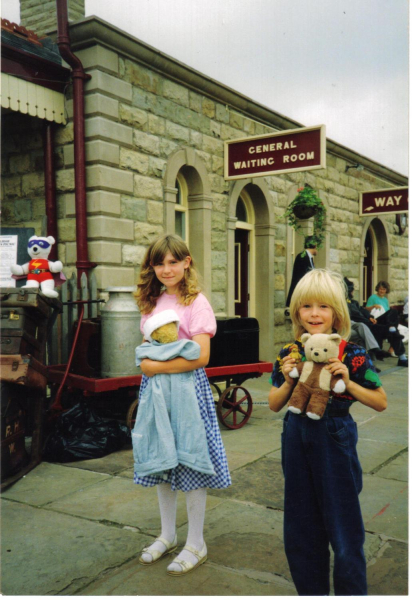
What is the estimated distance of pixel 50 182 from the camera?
6.95m

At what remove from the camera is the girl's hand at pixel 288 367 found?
2.30 m

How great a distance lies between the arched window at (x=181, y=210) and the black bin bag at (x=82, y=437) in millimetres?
3963

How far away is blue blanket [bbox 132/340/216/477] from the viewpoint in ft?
9.23

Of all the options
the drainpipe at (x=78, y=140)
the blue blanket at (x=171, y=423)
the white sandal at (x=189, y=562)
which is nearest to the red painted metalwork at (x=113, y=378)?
the drainpipe at (x=78, y=140)

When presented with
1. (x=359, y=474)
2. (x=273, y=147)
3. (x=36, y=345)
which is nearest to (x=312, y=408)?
(x=359, y=474)

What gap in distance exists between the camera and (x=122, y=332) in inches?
205

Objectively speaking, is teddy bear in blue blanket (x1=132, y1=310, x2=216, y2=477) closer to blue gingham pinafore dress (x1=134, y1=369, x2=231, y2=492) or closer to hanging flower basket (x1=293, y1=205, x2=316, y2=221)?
blue gingham pinafore dress (x1=134, y1=369, x2=231, y2=492)

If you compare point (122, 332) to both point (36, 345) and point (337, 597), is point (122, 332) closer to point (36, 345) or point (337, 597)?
point (36, 345)

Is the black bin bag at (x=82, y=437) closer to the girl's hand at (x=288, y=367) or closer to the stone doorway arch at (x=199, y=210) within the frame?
the girl's hand at (x=288, y=367)

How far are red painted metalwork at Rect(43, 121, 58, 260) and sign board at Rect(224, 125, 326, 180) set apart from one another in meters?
2.90

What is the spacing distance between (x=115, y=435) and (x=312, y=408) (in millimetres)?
3274

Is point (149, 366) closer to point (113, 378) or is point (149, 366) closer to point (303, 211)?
point (113, 378)

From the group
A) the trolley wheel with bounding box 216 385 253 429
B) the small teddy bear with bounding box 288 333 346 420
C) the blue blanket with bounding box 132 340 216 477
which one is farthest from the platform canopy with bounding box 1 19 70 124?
the small teddy bear with bounding box 288 333 346 420

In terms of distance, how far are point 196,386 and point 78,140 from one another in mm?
4636
